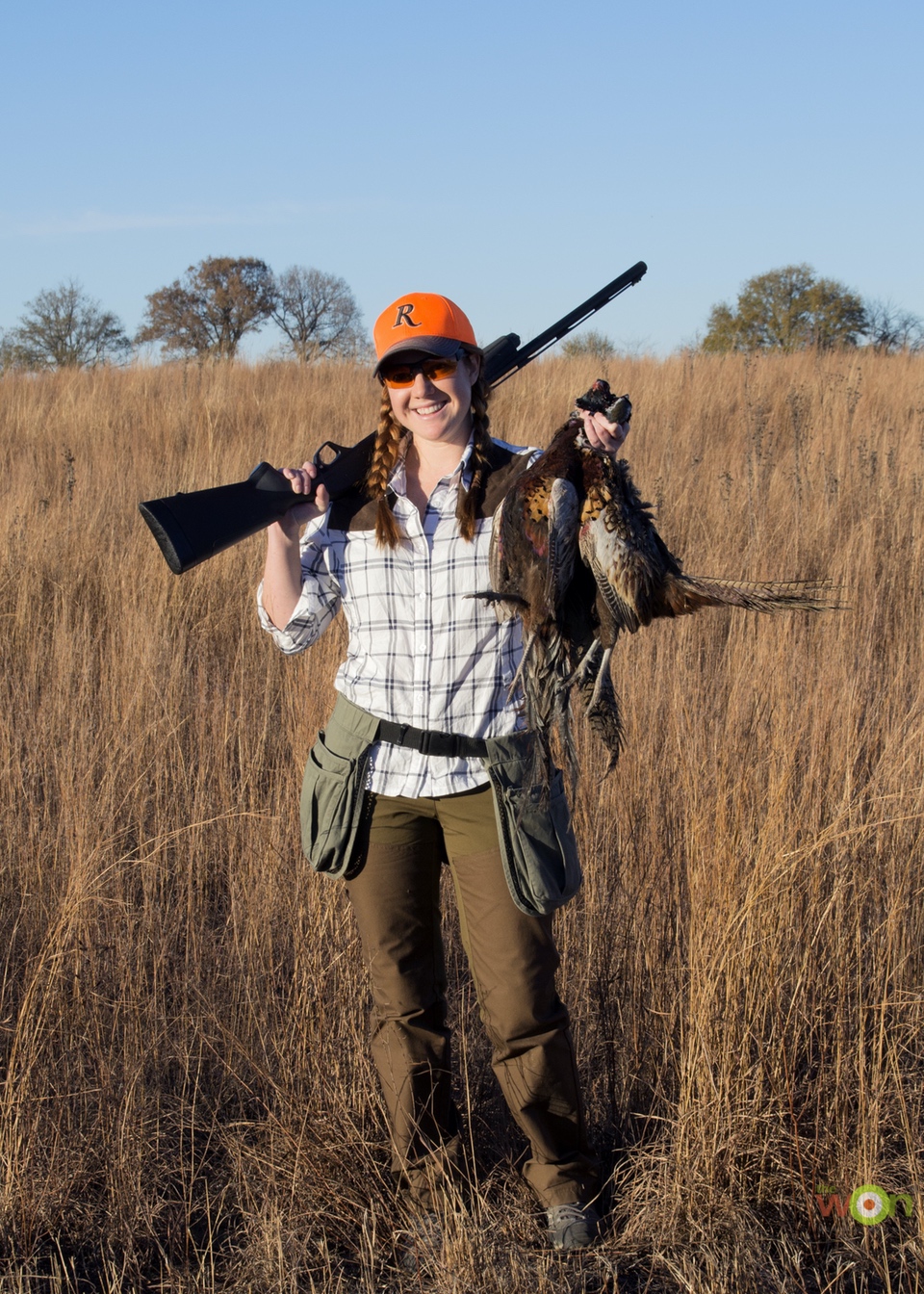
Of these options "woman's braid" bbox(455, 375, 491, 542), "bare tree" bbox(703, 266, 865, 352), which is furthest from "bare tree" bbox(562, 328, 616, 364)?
"woman's braid" bbox(455, 375, 491, 542)

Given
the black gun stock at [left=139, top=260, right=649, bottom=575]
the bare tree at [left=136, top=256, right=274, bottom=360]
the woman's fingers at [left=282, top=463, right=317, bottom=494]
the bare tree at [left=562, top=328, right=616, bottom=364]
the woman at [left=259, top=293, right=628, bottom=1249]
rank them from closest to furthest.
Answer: the black gun stock at [left=139, top=260, right=649, bottom=575], the woman at [left=259, top=293, right=628, bottom=1249], the woman's fingers at [left=282, top=463, right=317, bottom=494], the bare tree at [left=562, top=328, right=616, bottom=364], the bare tree at [left=136, top=256, right=274, bottom=360]

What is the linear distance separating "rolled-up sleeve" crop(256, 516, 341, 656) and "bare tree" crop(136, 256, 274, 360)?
18322 mm

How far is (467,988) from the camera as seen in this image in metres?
2.79

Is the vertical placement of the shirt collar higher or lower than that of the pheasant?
higher

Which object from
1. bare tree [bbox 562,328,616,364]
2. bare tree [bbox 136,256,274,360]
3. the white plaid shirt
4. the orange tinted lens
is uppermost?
bare tree [bbox 136,256,274,360]

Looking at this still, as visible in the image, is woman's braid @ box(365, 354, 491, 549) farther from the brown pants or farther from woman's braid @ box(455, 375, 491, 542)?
the brown pants

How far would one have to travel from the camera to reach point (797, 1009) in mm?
2348

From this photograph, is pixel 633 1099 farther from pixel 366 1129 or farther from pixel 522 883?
pixel 522 883

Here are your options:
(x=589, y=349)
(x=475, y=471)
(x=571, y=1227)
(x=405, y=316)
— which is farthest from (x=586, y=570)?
(x=589, y=349)

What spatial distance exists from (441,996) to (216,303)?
19.8 metres

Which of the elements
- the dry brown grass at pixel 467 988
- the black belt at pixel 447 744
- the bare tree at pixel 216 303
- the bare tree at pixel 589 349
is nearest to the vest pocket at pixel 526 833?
the black belt at pixel 447 744

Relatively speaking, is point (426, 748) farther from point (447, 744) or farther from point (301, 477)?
point (301, 477)

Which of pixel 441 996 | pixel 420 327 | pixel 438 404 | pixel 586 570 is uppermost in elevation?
pixel 420 327

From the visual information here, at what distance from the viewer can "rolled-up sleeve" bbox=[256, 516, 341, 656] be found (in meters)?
2.16
